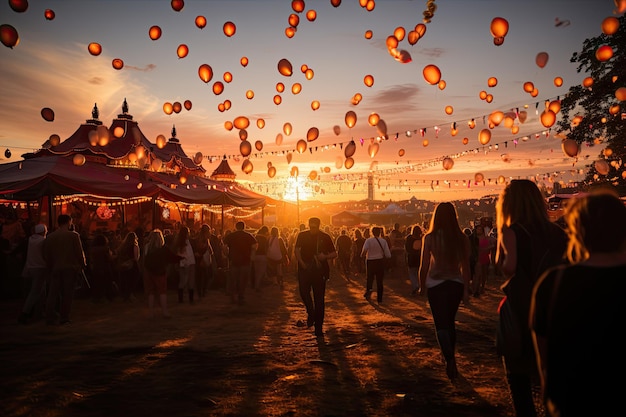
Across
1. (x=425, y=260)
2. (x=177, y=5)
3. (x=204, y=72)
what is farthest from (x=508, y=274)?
(x=204, y=72)

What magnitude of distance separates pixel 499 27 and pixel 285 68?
5.21m

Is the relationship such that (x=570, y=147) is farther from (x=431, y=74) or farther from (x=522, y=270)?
(x=522, y=270)

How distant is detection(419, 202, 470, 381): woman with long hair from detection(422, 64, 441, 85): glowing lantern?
6225 millimetres

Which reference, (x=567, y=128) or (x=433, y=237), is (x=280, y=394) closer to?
(x=433, y=237)

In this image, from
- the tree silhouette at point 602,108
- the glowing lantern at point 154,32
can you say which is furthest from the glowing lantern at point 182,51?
the tree silhouette at point 602,108

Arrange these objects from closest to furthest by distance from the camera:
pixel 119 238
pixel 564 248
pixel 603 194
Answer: pixel 603 194, pixel 564 248, pixel 119 238

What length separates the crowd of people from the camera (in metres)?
1.83

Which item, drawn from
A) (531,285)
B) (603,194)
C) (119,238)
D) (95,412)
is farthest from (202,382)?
(119,238)

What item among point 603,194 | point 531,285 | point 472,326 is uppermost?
point 603,194

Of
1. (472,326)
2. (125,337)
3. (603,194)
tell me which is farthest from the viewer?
(472,326)

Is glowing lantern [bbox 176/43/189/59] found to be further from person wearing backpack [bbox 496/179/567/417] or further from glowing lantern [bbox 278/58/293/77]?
person wearing backpack [bbox 496/179/567/417]

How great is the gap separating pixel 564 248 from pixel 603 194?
1.22m

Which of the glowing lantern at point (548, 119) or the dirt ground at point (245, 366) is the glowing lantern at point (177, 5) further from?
the glowing lantern at point (548, 119)

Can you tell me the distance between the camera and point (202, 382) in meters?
4.93
